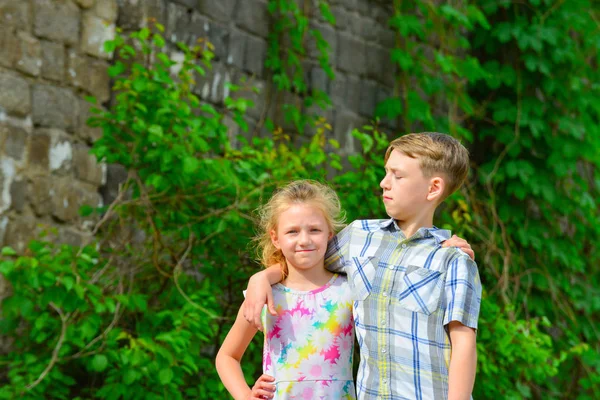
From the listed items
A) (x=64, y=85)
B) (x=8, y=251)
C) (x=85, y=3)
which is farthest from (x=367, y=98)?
(x=8, y=251)

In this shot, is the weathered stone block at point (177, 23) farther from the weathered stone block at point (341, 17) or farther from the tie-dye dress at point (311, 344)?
the tie-dye dress at point (311, 344)

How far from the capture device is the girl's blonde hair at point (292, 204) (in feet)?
7.38

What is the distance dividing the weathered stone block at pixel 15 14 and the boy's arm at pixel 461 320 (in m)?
2.48

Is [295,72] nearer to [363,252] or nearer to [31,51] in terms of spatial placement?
[31,51]

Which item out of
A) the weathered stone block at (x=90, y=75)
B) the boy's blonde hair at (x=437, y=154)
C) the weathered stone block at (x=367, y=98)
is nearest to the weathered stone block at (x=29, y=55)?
the weathered stone block at (x=90, y=75)

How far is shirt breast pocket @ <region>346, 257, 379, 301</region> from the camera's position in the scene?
2164mm

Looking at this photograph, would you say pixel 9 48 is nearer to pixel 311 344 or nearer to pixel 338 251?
pixel 338 251

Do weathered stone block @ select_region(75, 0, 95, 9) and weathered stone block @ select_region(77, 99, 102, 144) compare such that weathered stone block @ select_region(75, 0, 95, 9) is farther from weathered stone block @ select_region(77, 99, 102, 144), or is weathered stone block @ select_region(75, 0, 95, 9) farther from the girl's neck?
the girl's neck

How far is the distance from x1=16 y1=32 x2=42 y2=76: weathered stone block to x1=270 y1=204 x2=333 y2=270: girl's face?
211cm

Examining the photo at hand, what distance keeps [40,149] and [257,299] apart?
2143 mm

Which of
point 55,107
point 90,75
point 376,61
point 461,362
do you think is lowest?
point 461,362

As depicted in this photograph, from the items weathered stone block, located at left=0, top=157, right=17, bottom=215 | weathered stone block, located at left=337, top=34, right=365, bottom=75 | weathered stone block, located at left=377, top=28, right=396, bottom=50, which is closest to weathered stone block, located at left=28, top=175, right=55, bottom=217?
weathered stone block, located at left=0, top=157, right=17, bottom=215

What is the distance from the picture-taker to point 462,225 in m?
4.81

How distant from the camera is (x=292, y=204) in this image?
2240 mm
